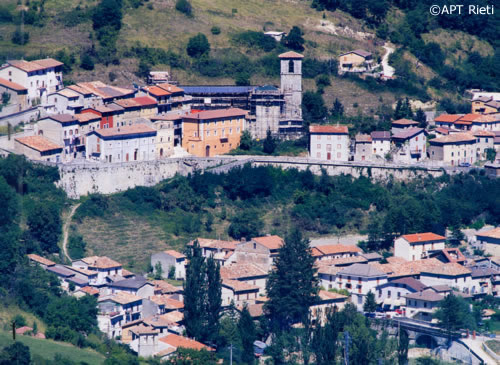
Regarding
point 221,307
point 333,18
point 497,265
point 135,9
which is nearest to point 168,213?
point 221,307

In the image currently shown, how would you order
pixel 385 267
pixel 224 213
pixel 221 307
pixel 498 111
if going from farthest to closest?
pixel 498 111, pixel 224 213, pixel 385 267, pixel 221 307

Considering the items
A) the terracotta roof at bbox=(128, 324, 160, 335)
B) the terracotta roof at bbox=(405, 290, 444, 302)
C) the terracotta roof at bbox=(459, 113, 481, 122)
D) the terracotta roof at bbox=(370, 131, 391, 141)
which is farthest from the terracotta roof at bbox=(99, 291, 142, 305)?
the terracotta roof at bbox=(459, 113, 481, 122)

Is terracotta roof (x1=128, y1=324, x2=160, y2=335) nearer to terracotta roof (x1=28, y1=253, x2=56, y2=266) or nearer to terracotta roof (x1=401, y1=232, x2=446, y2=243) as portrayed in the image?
terracotta roof (x1=28, y1=253, x2=56, y2=266)

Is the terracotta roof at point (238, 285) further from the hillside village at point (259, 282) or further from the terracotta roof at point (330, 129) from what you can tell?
the terracotta roof at point (330, 129)

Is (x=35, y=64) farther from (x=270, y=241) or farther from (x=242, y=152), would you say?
(x=270, y=241)

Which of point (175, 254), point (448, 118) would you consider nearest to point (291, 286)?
point (175, 254)

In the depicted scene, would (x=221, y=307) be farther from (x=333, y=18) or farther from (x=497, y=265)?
(x=333, y=18)
